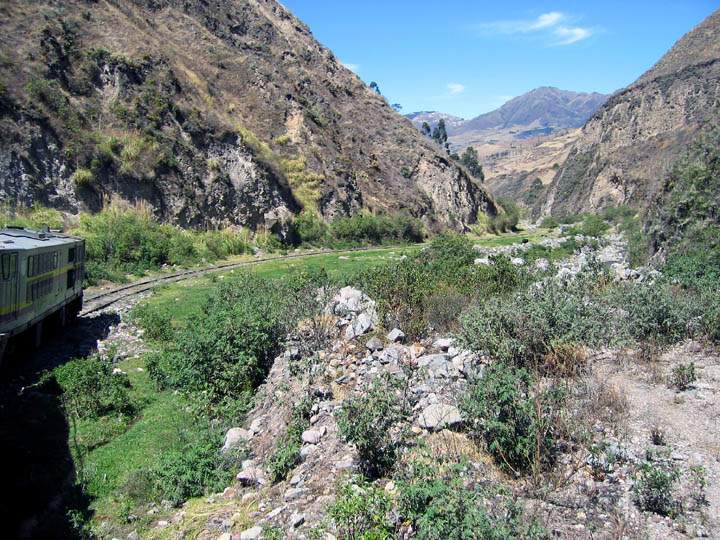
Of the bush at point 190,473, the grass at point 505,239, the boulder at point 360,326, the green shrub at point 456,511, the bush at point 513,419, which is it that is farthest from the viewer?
the grass at point 505,239

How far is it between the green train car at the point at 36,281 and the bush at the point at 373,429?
7.62 m

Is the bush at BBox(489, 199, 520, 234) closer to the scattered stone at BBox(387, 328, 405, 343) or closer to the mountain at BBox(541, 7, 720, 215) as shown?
the mountain at BBox(541, 7, 720, 215)

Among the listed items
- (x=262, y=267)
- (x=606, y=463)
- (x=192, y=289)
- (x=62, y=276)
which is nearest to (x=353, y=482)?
(x=606, y=463)

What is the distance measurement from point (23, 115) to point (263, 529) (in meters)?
31.4

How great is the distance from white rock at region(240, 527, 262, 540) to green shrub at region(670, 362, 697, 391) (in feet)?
21.2

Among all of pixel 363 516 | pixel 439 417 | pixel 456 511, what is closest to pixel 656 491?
pixel 456 511

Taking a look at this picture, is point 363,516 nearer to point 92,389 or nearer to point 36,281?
point 92,389

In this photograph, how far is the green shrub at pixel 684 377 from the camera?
313 inches

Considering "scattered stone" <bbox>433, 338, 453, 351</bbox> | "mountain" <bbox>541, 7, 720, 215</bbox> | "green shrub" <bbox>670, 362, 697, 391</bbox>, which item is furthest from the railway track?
"mountain" <bbox>541, 7, 720, 215</bbox>

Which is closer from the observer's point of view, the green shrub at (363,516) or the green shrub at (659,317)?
the green shrub at (363,516)

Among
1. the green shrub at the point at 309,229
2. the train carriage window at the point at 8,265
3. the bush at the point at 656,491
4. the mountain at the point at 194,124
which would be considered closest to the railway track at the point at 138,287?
the train carriage window at the point at 8,265

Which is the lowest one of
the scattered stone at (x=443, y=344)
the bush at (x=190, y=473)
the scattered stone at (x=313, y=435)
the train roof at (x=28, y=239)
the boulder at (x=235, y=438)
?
the bush at (x=190, y=473)

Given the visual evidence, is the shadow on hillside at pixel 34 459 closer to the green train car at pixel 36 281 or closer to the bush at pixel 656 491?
the green train car at pixel 36 281

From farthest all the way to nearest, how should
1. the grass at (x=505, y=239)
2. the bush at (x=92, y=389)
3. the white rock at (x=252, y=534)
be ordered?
the grass at (x=505, y=239)
the bush at (x=92, y=389)
the white rock at (x=252, y=534)
